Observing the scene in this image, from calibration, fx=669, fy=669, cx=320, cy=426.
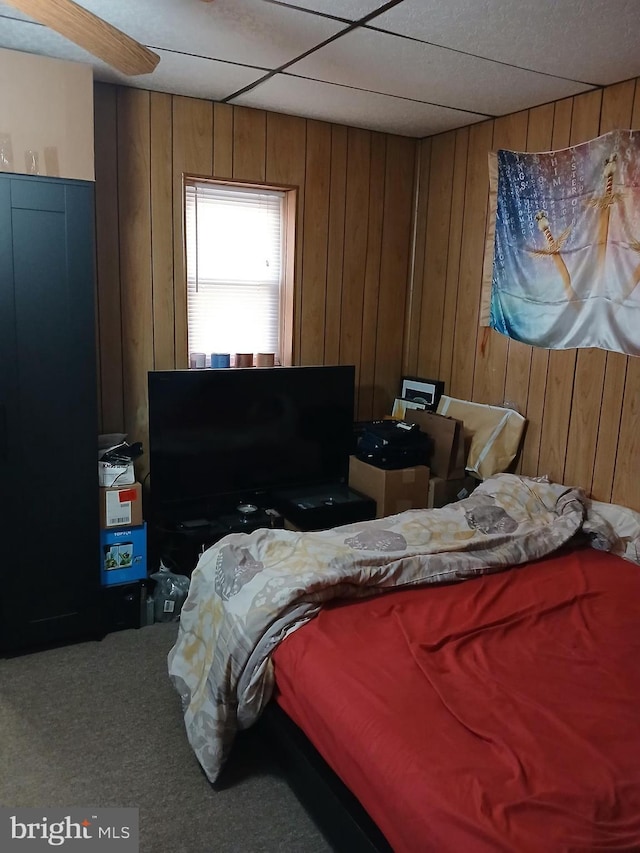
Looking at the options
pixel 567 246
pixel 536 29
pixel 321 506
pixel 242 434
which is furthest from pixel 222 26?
pixel 321 506

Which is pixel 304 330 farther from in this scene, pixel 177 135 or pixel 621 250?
pixel 621 250

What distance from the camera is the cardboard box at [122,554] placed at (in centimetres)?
308

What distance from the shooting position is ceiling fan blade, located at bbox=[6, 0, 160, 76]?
1665mm

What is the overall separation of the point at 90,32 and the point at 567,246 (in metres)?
2.19

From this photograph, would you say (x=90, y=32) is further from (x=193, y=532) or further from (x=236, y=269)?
(x=193, y=532)

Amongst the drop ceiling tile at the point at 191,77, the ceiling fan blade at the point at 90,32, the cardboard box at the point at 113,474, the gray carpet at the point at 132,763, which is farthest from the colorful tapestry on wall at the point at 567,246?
→ the gray carpet at the point at 132,763

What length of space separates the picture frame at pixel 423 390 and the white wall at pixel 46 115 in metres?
2.17

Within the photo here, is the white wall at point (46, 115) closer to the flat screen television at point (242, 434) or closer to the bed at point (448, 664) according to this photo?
the flat screen television at point (242, 434)

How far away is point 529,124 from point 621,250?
90 cm

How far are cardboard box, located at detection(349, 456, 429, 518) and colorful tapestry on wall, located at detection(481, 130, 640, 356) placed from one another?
0.89 meters

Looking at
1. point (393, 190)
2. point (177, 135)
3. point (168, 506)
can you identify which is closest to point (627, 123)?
point (393, 190)

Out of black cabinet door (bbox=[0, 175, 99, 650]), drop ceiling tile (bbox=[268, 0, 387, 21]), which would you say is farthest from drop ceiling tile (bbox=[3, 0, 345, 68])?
black cabinet door (bbox=[0, 175, 99, 650])

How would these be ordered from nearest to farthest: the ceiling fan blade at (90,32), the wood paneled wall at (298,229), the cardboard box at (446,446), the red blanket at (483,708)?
the red blanket at (483,708), the ceiling fan blade at (90,32), the wood paneled wall at (298,229), the cardboard box at (446,446)

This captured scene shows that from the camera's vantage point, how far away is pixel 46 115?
2.69 metres
